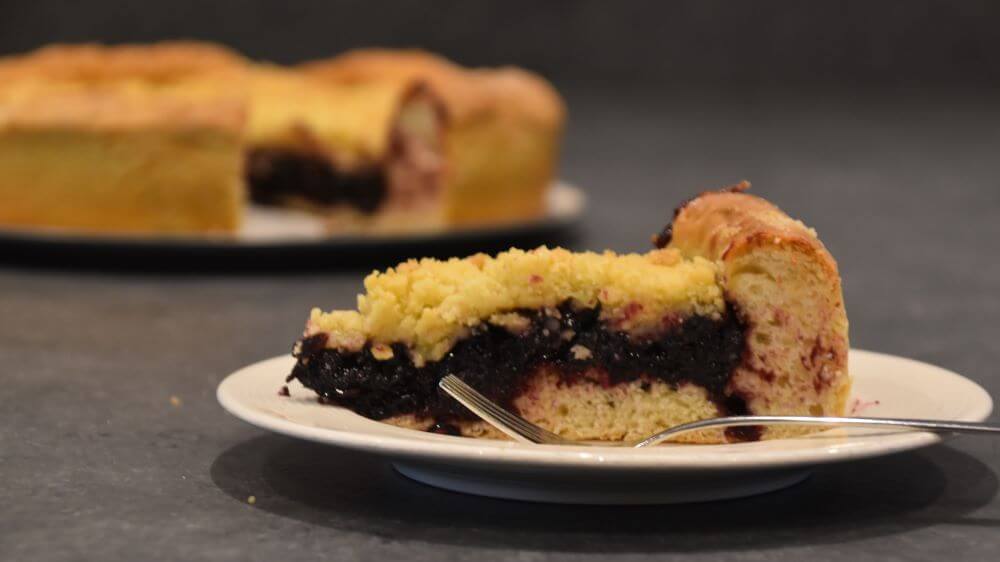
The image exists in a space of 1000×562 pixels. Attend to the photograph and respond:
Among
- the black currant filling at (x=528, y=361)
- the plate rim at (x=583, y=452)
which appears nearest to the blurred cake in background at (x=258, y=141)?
the black currant filling at (x=528, y=361)

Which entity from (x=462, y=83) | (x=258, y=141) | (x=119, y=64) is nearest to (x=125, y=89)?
(x=119, y=64)

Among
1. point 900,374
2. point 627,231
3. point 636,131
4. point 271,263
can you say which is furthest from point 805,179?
point 900,374

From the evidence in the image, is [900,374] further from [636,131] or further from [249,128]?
[636,131]

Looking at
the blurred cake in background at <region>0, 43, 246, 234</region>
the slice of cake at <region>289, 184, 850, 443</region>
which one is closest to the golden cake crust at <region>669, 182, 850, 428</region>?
the slice of cake at <region>289, 184, 850, 443</region>

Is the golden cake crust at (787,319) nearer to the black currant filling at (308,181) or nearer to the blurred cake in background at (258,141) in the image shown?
the blurred cake in background at (258,141)

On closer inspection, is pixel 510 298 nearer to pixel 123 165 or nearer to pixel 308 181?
pixel 123 165

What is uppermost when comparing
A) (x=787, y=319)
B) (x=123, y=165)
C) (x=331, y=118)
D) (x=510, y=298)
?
(x=787, y=319)
